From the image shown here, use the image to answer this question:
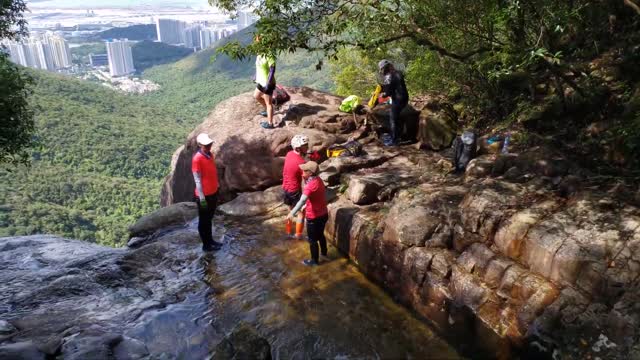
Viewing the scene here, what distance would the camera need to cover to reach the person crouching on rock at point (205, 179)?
30.2ft

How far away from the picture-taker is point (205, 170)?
9.38 metres

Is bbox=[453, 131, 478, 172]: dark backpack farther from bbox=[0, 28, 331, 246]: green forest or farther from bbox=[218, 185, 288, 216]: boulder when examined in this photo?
bbox=[0, 28, 331, 246]: green forest

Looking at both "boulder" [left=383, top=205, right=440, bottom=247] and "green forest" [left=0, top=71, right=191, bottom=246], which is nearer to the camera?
"boulder" [left=383, top=205, right=440, bottom=247]

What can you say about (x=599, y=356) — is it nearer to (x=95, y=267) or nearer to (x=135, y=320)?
(x=135, y=320)

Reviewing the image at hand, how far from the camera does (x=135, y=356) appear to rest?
6754mm

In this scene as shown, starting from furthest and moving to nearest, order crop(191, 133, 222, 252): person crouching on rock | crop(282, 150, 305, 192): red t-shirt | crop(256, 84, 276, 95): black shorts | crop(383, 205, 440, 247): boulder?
1. crop(256, 84, 276, 95): black shorts
2. crop(282, 150, 305, 192): red t-shirt
3. crop(191, 133, 222, 252): person crouching on rock
4. crop(383, 205, 440, 247): boulder

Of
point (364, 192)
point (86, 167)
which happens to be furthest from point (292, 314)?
point (86, 167)

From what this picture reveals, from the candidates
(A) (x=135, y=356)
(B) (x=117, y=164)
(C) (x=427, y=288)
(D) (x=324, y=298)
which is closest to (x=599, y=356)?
(C) (x=427, y=288)

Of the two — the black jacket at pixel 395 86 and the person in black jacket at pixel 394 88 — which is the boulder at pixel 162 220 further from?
the black jacket at pixel 395 86

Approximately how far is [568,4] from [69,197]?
7609 cm

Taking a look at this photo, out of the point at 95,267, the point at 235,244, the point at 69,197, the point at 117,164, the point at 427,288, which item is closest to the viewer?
the point at 427,288

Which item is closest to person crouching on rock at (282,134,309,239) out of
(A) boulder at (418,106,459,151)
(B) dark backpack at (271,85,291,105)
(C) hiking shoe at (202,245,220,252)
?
(C) hiking shoe at (202,245,220,252)

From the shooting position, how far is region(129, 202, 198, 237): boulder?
495 inches

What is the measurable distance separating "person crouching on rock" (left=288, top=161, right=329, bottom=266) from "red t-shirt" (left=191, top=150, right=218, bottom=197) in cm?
198
